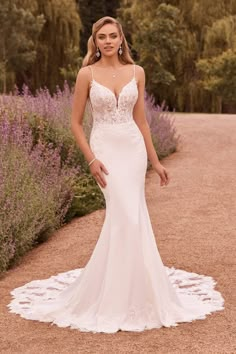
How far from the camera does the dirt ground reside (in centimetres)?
421

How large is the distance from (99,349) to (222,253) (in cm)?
249

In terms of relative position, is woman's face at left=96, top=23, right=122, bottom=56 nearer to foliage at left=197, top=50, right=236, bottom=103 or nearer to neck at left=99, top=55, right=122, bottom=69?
neck at left=99, top=55, right=122, bottom=69

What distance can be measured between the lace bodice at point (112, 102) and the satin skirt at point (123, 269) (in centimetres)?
5

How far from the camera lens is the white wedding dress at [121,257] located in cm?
452

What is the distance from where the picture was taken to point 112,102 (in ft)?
14.8

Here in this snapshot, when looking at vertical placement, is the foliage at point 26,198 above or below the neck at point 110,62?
below

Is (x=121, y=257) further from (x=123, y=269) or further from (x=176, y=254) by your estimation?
(x=176, y=254)

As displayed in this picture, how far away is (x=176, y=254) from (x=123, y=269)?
6.19 ft

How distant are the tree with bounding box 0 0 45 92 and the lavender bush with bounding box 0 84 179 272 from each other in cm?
1347

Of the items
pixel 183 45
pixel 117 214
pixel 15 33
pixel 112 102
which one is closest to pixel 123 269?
pixel 117 214

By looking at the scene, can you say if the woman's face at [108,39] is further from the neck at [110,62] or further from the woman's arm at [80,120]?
the woman's arm at [80,120]

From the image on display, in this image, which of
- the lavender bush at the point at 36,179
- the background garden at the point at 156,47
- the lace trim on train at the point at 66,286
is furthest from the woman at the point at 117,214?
the background garden at the point at 156,47

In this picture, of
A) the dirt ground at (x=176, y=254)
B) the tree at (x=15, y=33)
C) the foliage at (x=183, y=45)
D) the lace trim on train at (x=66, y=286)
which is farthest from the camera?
the foliage at (x=183, y=45)

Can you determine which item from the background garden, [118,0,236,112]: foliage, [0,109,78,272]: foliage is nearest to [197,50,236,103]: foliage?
the background garden
